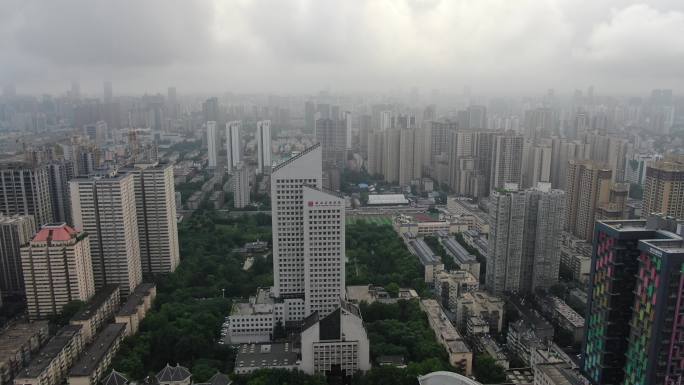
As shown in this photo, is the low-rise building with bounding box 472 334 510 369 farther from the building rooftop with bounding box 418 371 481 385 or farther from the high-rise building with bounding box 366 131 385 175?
the high-rise building with bounding box 366 131 385 175

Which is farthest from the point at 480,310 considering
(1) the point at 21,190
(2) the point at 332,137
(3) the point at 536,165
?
(2) the point at 332,137

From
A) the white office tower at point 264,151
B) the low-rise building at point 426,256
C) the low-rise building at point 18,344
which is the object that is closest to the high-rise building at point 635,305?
the low-rise building at point 426,256

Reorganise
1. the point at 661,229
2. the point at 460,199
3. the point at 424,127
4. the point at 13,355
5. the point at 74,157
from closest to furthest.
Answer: the point at 661,229 < the point at 13,355 < the point at 74,157 < the point at 460,199 < the point at 424,127

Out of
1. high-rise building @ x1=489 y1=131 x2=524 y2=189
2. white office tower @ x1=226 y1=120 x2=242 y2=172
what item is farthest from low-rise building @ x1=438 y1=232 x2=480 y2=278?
white office tower @ x1=226 y1=120 x2=242 y2=172

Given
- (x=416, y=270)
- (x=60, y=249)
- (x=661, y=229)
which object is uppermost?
(x=661, y=229)

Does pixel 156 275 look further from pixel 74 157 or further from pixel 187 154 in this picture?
pixel 187 154

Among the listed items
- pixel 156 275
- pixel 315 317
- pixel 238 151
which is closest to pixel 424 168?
pixel 238 151

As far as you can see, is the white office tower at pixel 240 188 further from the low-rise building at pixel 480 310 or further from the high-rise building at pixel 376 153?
the low-rise building at pixel 480 310
